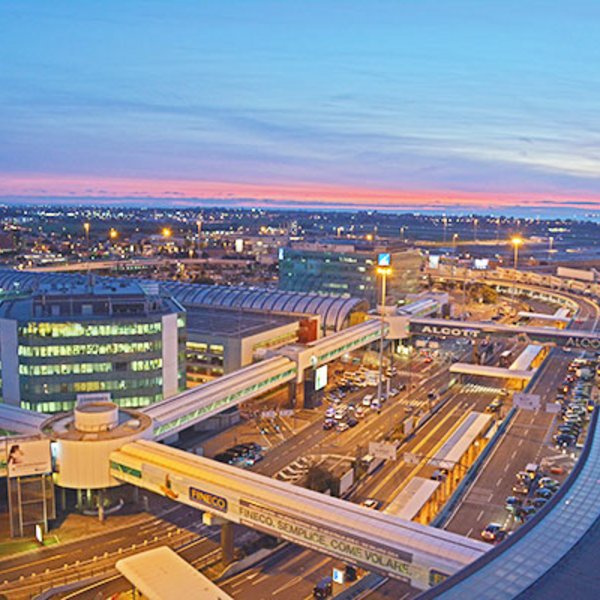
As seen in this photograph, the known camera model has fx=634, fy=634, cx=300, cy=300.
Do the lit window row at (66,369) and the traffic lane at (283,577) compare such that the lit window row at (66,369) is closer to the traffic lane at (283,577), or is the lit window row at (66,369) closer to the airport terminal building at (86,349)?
the airport terminal building at (86,349)

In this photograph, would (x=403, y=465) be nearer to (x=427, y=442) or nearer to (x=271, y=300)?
(x=427, y=442)

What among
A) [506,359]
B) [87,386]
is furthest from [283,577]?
[506,359]

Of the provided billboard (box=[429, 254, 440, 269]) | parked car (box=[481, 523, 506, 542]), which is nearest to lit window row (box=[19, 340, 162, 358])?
parked car (box=[481, 523, 506, 542])

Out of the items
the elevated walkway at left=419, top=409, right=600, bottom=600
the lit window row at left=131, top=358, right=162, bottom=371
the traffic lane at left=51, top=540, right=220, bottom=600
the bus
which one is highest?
the elevated walkway at left=419, top=409, right=600, bottom=600

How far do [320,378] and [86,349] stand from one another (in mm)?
23010

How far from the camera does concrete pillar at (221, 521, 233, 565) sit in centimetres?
3077

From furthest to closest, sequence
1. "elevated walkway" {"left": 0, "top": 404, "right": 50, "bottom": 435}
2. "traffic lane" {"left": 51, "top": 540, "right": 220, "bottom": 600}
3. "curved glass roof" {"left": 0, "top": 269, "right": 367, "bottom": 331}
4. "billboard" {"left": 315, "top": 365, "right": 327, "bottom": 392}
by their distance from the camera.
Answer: "curved glass roof" {"left": 0, "top": 269, "right": 367, "bottom": 331} < "billboard" {"left": 315, "top": 365, "right": 327, "bottom": 392} < "elevated walkway" {"left": 0, "top": 404, "right": 50, "bottom": 435} < "traffic lane" {"left": 51, "top": 540, "right": 220, "bottom": 600}

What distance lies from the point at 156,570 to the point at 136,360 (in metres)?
24.3

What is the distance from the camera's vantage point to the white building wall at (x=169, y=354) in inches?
1984

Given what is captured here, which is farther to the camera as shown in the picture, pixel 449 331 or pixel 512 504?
pixel 449 331

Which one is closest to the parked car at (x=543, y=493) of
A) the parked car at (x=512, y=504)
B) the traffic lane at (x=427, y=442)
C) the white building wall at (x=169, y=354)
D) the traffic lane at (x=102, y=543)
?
the parked car at (x=512, y=504)

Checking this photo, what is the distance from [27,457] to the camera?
3353cm

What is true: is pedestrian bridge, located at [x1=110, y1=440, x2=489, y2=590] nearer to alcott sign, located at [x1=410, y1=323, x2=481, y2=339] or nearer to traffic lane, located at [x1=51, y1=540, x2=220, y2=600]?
traffic lane, located at [x1=51, y1=540, x2=220, y2=600]

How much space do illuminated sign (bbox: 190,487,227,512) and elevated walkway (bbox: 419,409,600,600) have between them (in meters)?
13.2
